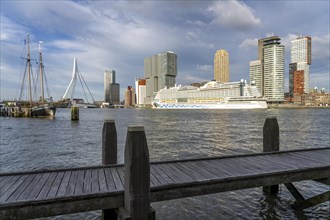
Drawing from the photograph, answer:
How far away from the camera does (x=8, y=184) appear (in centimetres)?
601

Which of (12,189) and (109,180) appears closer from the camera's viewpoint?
(12,189)

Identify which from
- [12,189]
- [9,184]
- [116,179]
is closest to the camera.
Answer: [12,189]

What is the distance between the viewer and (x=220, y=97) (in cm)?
14600

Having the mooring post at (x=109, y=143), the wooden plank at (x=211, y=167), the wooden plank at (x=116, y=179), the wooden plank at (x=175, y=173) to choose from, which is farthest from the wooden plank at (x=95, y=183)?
the wooden plank at (x=211, y=167)

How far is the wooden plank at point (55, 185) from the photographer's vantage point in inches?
212

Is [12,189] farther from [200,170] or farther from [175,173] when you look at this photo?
[200,170]

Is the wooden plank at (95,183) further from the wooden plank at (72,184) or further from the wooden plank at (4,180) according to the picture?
the wooden plank at (4,180)

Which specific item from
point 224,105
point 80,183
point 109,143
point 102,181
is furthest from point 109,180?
point 224,105

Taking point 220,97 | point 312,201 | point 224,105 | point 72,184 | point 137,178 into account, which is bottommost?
point 312,201

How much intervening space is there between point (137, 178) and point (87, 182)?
1.89 metres

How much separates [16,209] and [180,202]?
20.3ft

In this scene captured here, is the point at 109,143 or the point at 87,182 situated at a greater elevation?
the point at 109,143

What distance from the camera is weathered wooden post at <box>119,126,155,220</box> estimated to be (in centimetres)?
500

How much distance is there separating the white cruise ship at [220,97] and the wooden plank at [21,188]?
138744mm
